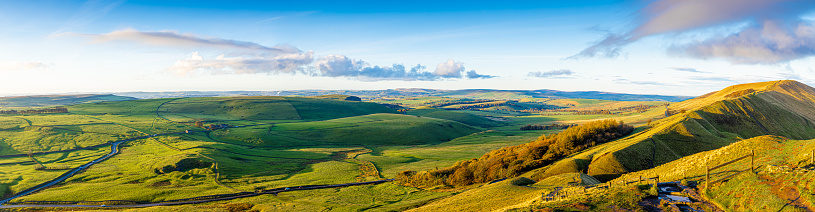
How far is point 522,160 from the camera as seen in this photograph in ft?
216

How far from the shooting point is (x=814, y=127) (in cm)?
9612

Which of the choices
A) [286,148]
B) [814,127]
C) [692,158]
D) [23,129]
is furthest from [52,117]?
[814,127]

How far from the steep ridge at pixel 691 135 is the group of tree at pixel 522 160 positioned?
193 inches

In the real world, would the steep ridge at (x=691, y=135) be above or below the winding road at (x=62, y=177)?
above

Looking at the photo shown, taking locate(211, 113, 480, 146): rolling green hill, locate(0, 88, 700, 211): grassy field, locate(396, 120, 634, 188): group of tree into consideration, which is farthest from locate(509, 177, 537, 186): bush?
locate(211, 113, 480, 146): rolling green hill

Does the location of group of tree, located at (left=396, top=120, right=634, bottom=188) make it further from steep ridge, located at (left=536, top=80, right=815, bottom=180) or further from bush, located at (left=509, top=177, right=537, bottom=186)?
bush, located at (left=509, top=177, right=537, bottom=186)

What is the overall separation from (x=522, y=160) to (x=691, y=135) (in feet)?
89.7

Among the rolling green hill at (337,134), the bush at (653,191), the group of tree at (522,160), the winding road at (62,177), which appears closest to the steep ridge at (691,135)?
the group of tree at (522,160)

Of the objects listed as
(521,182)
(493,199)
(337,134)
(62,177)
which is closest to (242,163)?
(62,177)

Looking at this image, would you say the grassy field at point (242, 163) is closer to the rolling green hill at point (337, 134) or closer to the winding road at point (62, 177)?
the rolling green hill at point (337, 134)

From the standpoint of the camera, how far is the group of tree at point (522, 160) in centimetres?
6281

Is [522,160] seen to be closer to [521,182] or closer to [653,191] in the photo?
[521,182]

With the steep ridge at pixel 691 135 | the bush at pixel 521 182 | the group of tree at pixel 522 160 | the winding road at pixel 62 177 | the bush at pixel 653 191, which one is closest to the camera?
the bush at pixel 653 191

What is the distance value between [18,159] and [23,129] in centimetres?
5121
